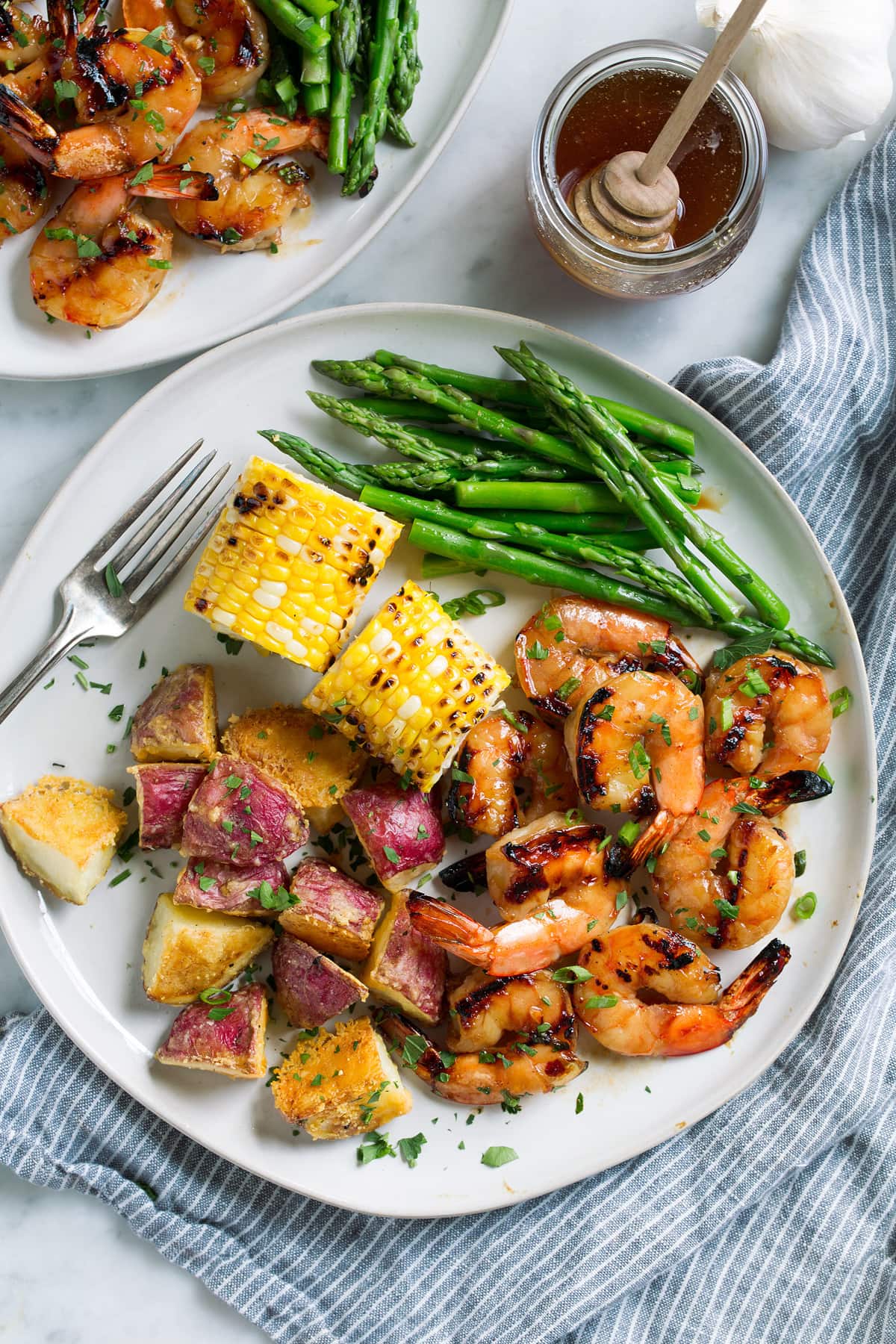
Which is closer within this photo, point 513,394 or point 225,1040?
point 225,1040

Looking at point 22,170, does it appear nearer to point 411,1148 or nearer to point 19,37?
point 19,37

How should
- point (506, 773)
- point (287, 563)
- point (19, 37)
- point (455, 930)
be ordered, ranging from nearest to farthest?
point (287, 563)
point (455, 930)
point (19, 37)
point (506, 773)

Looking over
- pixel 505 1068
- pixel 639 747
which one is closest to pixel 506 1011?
pixel 505 1068

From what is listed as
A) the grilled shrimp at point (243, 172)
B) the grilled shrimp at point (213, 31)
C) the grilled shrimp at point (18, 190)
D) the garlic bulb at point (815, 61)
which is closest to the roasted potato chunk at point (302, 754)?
the grilled shrimp at point (243, 172)

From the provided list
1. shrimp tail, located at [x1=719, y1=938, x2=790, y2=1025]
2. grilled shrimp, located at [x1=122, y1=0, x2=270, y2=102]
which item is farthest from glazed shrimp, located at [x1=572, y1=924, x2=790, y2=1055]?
grilled shrimp, located at [x1=122, y1=0, x2=270, y2=102]

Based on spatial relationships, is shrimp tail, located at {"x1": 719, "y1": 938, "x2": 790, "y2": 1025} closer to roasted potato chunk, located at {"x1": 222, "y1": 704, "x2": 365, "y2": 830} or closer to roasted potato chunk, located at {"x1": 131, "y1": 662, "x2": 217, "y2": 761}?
roasted potato chunk, located at {"x1": 222, "y1": 704, "x2": 365, "y2": 830}
